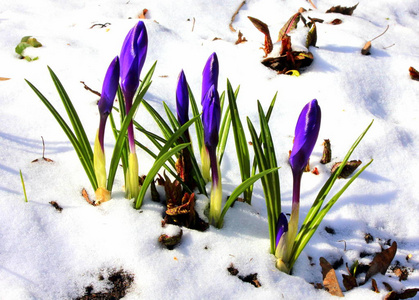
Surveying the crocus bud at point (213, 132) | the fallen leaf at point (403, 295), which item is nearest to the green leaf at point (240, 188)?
the crocus bud at point (213, 132)

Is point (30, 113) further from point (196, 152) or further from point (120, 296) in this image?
point (120, 296)

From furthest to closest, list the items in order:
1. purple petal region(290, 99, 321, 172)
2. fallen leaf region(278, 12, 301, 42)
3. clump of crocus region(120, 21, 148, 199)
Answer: fallen leaf region(278, 12, 301, 42)
clump of crocus region(120, 21, 148, 199)
purple petal region(290, 99, 321, 172)

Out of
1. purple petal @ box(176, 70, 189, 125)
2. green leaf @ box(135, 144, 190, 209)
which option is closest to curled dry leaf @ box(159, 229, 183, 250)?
green leaf @ box(135, 144, 190, 209)

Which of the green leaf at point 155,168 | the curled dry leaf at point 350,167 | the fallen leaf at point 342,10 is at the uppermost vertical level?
the fallen leaf at point 342,10

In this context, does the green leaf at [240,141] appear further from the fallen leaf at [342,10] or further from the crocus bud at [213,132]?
the fallen leaf at [342,10]

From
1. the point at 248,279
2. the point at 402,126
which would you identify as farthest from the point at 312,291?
A: the point at 402,126

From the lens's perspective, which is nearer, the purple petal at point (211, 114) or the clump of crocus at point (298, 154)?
the clump of crocus at point (298, 154)

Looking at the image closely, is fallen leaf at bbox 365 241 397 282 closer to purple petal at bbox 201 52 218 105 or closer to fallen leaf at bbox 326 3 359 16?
purple petal at bbox 201 52 218 105

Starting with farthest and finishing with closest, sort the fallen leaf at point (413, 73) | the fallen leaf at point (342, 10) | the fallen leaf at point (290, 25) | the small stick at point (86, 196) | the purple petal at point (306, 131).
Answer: the fallen leaf at point (342, 10) < the fallen leaf at point (290, 25) < the fallen leaf at point (413, 73) < the small stick at point (86, 196) < the purple petal at point (306, 131)
